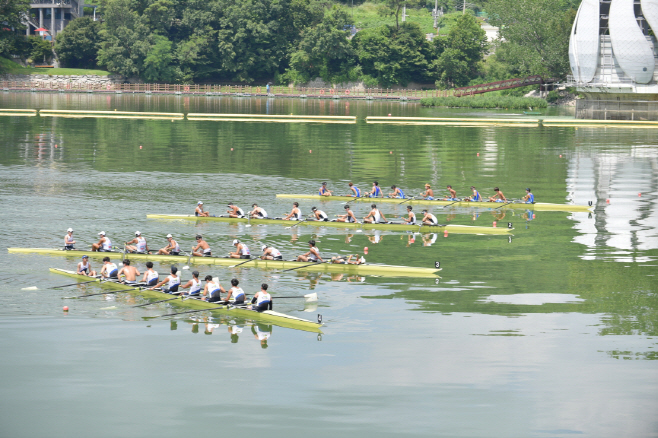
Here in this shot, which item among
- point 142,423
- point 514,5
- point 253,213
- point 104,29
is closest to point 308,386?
point 142,423

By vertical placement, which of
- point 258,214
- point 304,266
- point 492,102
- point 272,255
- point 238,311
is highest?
point 492,102

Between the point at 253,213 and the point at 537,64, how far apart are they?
83.9 metres

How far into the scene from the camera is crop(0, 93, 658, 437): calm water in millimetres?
18578

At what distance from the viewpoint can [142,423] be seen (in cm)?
1823

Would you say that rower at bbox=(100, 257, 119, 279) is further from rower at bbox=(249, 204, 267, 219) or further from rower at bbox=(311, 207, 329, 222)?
rower at bbox=(311, 207, 329, 222)

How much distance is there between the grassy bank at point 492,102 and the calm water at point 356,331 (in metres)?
58.6

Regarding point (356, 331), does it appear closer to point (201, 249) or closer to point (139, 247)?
point (201, 249)

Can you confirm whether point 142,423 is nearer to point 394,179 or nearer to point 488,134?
point 394,179

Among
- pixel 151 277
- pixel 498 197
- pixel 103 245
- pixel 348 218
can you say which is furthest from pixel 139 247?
pixel 498 197

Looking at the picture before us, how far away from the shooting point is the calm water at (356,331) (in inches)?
731

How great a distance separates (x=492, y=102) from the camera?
11156 centimetres

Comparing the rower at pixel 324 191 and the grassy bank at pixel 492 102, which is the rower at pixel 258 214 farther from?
the grassy bank at pixel 492 102

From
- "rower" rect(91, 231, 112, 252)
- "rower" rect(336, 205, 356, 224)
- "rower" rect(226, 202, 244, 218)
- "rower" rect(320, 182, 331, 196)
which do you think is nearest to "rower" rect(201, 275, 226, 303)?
"rower" rect(91, 231, 112, 252)

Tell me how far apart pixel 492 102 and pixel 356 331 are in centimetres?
9251
